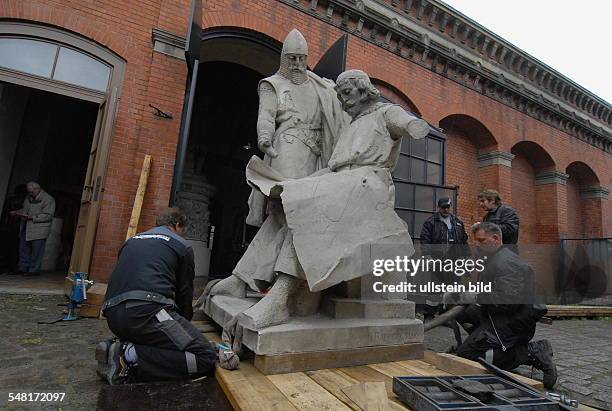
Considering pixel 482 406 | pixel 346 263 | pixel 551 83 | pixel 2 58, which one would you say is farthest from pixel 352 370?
pixel 551 83

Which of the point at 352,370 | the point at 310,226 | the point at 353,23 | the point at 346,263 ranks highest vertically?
the point at 353,23

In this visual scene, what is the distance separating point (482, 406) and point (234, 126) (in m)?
10.2

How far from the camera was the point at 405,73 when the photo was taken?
788 cm

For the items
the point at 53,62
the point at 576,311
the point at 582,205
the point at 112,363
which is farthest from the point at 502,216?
the point at 582,205

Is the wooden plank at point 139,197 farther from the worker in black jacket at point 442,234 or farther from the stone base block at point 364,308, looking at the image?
the worker in black jacket at point 442,234

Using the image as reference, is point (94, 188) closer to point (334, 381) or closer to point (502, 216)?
point (334, 381)

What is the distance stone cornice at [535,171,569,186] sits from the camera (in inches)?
412

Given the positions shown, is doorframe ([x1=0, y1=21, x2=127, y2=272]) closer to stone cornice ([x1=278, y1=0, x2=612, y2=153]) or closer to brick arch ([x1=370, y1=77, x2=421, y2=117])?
Answer: stone cornice ([x1=278, y1=0, x2=612, y2=153])

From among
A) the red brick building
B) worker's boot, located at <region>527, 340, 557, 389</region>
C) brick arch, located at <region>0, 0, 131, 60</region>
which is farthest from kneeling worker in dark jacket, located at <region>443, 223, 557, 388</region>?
brick arch, located at <region>0, 0, 131, 60</region>

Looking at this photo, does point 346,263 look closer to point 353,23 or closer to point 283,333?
point 283,333

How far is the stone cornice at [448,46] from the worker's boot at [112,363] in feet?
21.6

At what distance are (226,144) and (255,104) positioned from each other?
151 centimetres

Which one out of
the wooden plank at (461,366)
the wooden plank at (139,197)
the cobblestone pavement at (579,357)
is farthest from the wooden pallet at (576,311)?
the wooden plank at (139,197)

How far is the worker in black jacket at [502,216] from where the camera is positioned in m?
3.82
